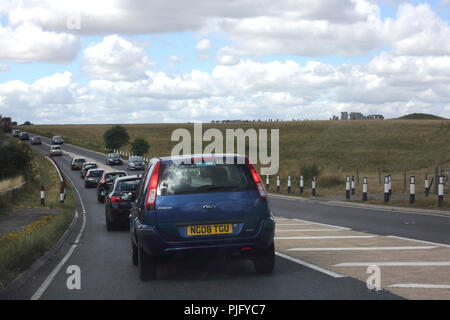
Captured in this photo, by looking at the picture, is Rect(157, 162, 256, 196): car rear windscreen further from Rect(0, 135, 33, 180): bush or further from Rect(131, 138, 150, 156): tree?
Rect(131, 138, 150, 156): tree

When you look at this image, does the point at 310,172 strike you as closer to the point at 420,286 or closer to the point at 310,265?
the point at 310,265

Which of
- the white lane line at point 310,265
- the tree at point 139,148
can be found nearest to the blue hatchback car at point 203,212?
the white lane line at point 310,265

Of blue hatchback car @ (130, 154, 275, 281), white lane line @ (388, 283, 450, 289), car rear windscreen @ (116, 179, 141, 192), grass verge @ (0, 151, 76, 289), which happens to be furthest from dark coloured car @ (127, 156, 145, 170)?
white lane line @ (388, 283, 450, 289)

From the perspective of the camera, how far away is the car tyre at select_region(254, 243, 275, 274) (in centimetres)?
836

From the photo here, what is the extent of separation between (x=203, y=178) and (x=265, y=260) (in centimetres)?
141

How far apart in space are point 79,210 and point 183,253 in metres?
18.7

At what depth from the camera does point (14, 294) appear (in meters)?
7.72

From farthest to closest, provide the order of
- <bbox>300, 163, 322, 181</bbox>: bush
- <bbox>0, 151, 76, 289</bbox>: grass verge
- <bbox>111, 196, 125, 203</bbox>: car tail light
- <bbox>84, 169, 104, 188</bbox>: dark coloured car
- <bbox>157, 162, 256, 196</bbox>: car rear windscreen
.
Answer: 1. <bbox>84, 169, 104, 188</bbox>: dark coloured car
2. <bbox>300, 163, 322, 181</bbox>: bush
3. <bbox>111, 196, 125, 203</bbox>: car tail light
4. <bbox>0, 151, 76, 289</bbox>: grass verge
5. <bbox>157, 162, 256, 196</bbox>: car rear windscreen

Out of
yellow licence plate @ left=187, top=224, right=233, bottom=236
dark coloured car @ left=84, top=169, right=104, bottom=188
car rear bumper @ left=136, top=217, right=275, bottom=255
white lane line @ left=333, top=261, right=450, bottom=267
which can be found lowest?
dark coloured car @ left=84, top=169, right=104, bottom=188

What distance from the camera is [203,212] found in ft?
26.2

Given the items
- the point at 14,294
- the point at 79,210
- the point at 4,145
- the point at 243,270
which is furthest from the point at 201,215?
the point at 4,145

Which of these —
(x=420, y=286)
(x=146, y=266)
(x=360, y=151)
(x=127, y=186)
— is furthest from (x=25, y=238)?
(x=360, y=151)

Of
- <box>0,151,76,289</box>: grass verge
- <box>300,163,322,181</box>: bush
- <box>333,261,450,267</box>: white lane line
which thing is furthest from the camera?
<box>300,163,322,181</box>: bush
